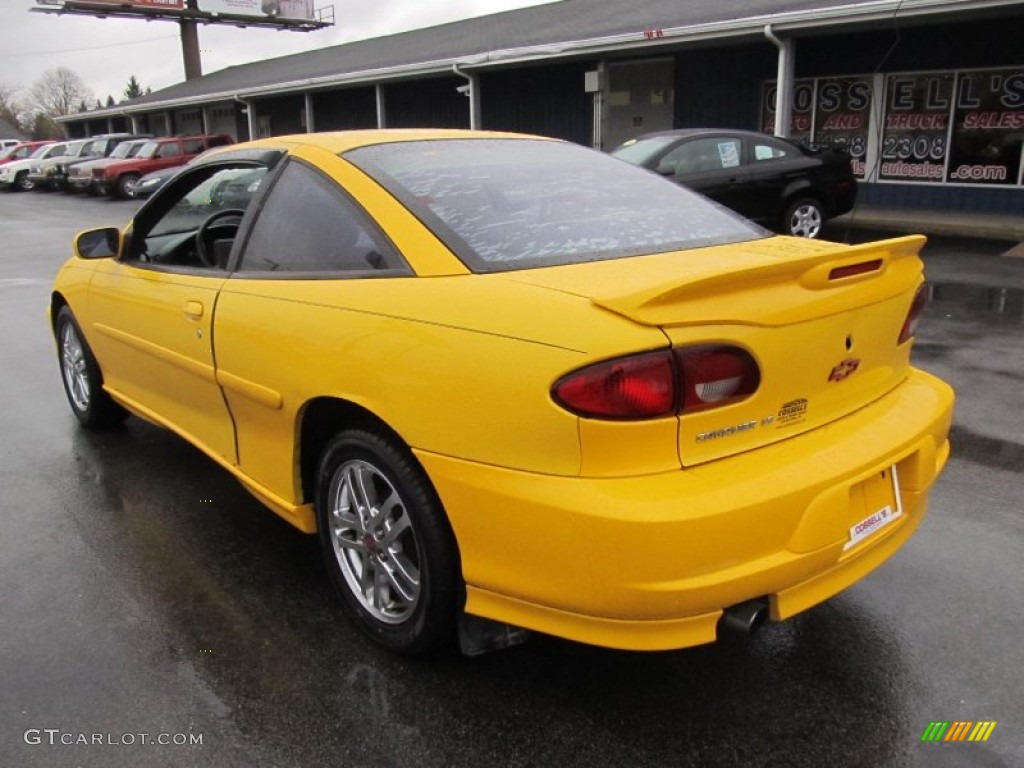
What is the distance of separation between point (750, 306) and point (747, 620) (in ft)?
2.56

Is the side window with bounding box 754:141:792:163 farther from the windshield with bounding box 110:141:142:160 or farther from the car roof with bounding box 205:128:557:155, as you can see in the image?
the windshield with bounding box 110:141:142:160

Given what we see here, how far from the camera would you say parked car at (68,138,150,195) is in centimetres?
2558

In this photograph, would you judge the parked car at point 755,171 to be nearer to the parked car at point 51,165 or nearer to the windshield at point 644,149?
the windshield at point 644,149

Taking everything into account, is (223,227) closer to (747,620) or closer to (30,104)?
(747,620)

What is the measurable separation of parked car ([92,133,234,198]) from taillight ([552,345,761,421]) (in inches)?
956

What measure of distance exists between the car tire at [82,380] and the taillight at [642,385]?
136 inches

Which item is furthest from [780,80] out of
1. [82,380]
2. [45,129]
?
[45,129]

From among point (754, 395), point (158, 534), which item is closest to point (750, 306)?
point (754, 395)

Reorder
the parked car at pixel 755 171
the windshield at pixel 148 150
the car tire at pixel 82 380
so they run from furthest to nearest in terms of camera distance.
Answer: the windshield at pixel 148 150 < the parked car at pixel 755 171 < the car tire at pixel 82 380

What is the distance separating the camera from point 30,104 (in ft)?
294

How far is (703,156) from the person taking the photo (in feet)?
35.5

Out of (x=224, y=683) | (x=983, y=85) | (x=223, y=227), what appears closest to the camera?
(x=224, y=683)

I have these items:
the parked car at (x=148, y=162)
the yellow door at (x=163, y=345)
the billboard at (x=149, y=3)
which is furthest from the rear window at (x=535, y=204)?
the billboard at (x=149, y=3)

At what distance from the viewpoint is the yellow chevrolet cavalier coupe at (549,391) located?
2.05 m
